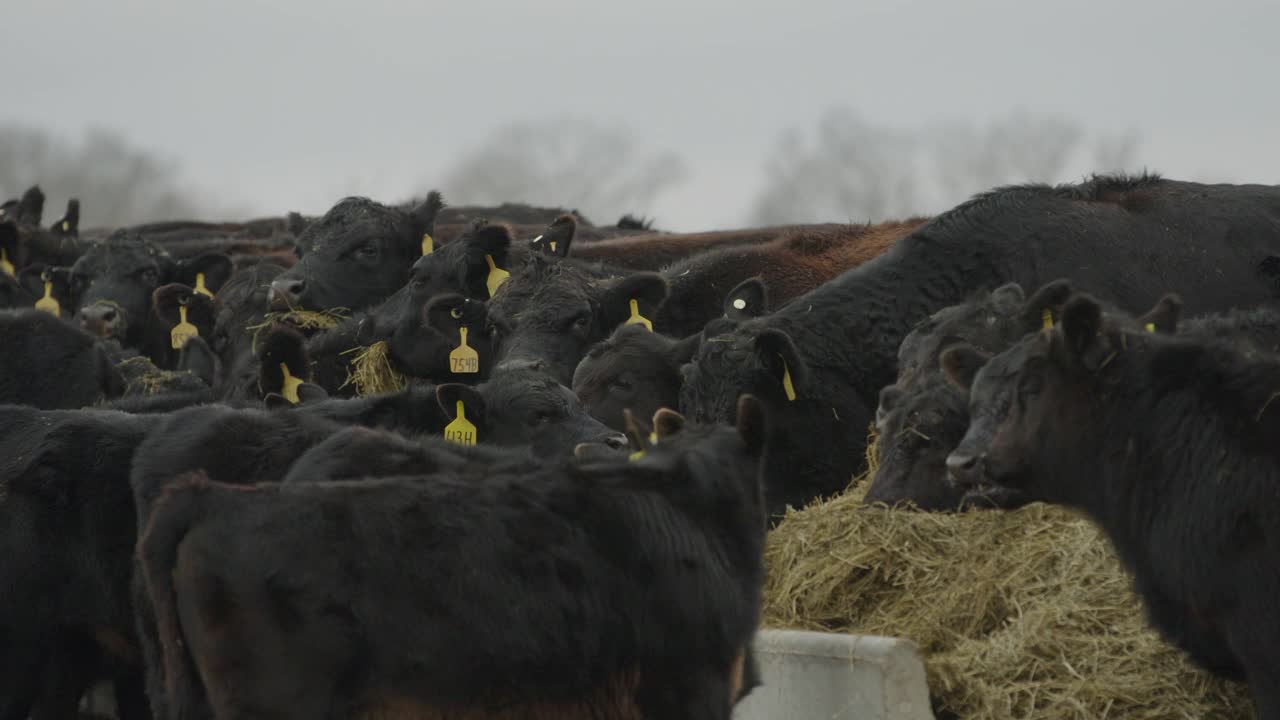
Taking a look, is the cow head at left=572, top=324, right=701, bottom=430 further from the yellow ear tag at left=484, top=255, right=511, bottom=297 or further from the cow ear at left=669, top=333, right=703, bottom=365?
the yellow ear tag at left=484, top=255, right=511, bottom=297

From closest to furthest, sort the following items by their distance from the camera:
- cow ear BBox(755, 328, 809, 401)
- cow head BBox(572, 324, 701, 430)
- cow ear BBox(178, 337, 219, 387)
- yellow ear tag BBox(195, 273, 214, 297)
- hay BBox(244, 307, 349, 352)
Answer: cow ear BBox(755, 328, 809, 401) < cow head BBox(572, 324, 701, 430) < hay BBox(244, 307, 349, 352) < cow ear BBox(178, 337, 219, 387) < yellow ear tag BBox(195, 273, 214, 297)

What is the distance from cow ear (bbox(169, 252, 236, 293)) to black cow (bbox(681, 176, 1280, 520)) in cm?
692

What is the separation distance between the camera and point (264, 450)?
7191 mm

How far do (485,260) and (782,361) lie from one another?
3182 millimetres

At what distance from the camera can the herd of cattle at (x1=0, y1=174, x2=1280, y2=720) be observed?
5094 mm

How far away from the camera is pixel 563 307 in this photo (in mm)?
10406

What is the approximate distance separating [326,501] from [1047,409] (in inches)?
94.3

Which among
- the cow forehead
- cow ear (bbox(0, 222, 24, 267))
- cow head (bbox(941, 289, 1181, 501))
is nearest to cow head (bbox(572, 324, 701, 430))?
the cow forehead

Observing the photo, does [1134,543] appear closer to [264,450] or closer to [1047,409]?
[1047,409]

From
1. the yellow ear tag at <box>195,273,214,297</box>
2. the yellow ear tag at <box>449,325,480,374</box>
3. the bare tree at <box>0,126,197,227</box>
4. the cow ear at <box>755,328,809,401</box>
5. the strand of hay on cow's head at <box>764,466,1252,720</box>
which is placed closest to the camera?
the strand of hay on cow's head at <box>764,466,1252,720</box>

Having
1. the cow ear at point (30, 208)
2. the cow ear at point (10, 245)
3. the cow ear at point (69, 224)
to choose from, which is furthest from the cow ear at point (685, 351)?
the cow ear at point (30, 208)

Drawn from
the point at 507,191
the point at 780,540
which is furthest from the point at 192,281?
the point at 507,191

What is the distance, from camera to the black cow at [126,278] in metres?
14.1

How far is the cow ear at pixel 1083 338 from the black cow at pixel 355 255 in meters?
7.34
